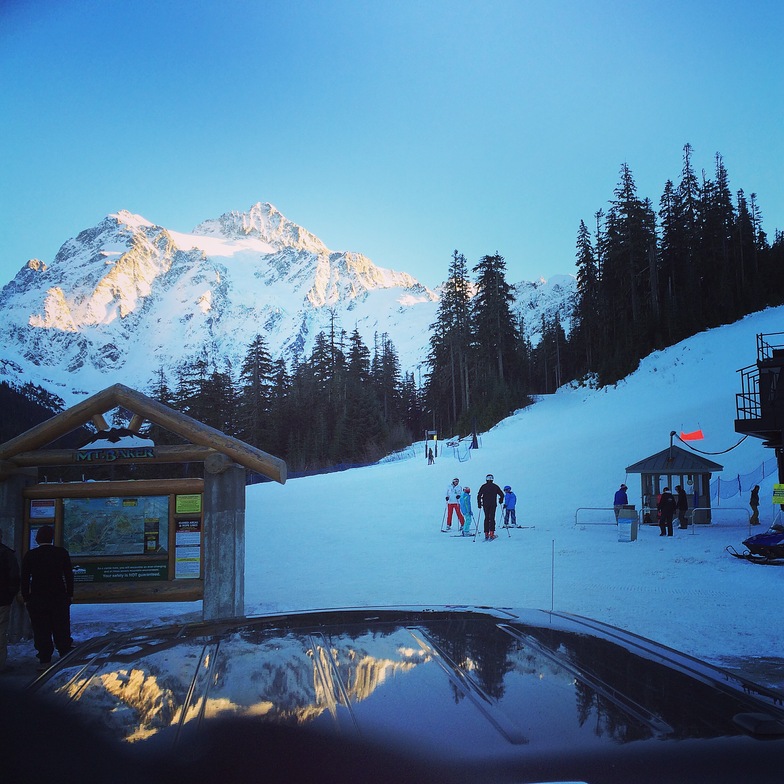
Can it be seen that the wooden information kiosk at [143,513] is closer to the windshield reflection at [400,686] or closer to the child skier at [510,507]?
the windshield reflection at [400,686]

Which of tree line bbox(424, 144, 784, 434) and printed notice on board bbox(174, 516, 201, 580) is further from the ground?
tree line bbox(424, 144, 784, 434)

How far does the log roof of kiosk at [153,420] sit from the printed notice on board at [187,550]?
1.04 metres

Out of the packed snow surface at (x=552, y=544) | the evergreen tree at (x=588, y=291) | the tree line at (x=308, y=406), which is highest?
the evergreen tree at (x=588, y=291)

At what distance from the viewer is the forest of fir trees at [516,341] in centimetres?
5619

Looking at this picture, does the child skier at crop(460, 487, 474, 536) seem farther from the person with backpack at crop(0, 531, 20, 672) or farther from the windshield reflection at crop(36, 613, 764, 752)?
the windshield reflection at crop(36, 613, 764, 752)

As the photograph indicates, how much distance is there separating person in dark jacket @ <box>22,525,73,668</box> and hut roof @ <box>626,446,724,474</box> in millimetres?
19959

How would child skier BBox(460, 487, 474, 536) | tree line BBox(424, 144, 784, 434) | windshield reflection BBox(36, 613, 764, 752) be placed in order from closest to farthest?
windshield reflection BBox(36, 613, 764, 752) → child skier BBox(460, 487, 474, 536) → tree line BBox(424, 144, 784, 434)

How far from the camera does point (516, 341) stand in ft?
246

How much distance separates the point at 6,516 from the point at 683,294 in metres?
58.4

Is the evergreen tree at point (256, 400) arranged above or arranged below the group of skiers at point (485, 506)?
above

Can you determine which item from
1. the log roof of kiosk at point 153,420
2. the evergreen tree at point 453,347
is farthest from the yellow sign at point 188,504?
the evergreen tree at point 453,347

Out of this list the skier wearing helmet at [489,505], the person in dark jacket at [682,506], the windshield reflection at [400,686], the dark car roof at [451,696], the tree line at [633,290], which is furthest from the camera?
the tree line at [633,290]

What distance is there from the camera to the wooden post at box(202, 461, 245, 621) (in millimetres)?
8703

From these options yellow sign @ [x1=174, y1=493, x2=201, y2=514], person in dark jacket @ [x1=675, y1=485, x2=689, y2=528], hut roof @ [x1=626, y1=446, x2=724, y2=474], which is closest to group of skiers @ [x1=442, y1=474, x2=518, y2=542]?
person in dark jacket @ [x1=675, y1=485, x2=689, y2=528]
